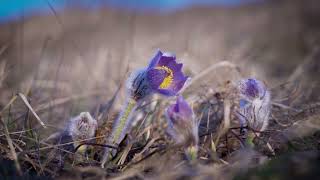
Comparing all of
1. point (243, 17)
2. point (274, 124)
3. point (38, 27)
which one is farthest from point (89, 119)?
point (38, 27)

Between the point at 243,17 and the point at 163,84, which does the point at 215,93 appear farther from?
the point at 243,17

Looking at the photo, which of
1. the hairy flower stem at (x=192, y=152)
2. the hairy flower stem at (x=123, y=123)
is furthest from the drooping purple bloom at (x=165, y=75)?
the hairy flower stem at (x=192, y=152)

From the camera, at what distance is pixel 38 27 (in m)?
9.60

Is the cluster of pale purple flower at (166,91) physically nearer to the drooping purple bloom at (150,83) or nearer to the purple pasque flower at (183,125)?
the drooping purple bloom at (150,83)

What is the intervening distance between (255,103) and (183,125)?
0.41 metres

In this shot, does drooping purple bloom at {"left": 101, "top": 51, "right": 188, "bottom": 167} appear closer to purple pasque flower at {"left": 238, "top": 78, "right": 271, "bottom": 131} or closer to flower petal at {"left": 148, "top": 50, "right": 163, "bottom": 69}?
flower petal at {"left": 148, "top": 50, "right": 163, "bottom": 69}

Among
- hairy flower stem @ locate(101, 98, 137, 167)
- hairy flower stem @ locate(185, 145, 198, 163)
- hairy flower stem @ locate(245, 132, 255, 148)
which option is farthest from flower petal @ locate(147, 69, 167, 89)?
hairy flower stem @ locate(245, 132, 255, 148)

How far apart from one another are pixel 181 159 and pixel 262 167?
426mm

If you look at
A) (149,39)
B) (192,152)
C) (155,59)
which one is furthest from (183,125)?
(149,39)

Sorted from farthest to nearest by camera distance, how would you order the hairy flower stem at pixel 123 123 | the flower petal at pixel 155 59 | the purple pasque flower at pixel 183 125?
the hairy flower stem at pixel 123 123
the flower petal at pixel 155 59
the purple pasque flower at pixel 183 125

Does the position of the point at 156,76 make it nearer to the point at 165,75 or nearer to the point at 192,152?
the point at 165,75

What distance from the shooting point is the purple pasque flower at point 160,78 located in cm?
182

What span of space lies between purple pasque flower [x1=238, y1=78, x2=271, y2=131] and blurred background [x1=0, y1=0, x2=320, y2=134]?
1.00 meters

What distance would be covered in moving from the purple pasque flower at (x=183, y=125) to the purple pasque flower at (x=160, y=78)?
16 cm
